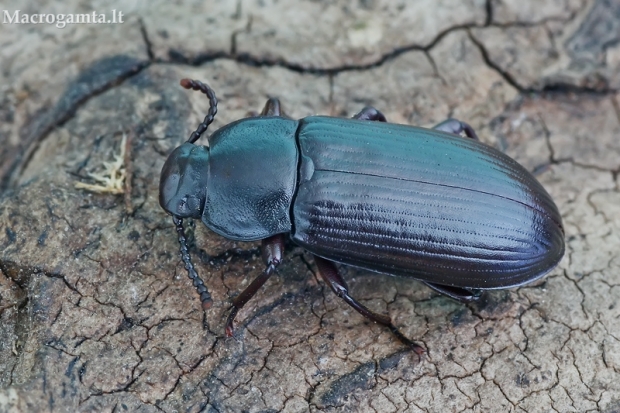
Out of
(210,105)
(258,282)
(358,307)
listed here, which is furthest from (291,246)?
(210,105)

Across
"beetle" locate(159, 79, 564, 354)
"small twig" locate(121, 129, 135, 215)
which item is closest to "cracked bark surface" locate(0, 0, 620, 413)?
"small twig" locate(121, 129, 135, 215)

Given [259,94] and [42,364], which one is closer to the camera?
[42,364]

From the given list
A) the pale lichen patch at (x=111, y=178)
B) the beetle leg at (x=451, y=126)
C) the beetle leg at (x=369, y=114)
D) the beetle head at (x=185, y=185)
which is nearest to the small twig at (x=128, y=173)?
the pale lichen patch at (x=111, y=178)

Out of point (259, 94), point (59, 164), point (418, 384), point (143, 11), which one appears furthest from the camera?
point (143, 11)

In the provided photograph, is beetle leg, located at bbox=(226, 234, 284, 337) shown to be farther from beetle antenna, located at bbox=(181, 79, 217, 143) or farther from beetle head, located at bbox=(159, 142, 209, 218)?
beetle antenna, located at bbox=(181, 79, 217, 143)

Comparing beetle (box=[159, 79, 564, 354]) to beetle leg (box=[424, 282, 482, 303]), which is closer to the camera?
beetle (box=[159, 79, 564, 354])

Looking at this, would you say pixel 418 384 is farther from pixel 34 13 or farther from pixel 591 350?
pixel 34 13

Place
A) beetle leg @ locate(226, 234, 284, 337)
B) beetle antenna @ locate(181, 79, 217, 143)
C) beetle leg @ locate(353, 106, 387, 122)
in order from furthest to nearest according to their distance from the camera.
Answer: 1. beetle leg @ locate(353, 106, 387, 122)
2. beetle antenna @ locate(181, 79, 217, 143)
3. beetle leg @ locate(226, 234, 284, 337)

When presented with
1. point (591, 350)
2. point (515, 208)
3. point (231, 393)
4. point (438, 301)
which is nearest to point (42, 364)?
point (231, 393)

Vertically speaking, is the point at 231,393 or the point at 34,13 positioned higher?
the point at 34,13

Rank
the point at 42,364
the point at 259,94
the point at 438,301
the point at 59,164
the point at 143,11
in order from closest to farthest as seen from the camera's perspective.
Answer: the point at 42,364
the point at 438,301
the point at 59,164
the point at 259,94
the point at 143,11
